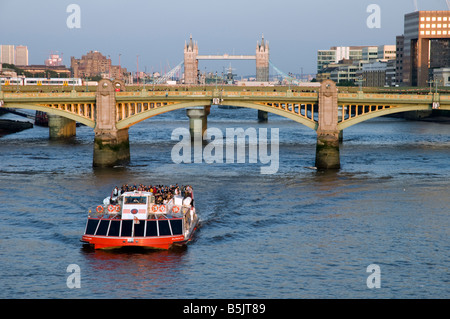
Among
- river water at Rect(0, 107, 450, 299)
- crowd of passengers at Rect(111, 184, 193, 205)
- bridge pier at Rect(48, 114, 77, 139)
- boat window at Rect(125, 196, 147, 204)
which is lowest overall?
river water at Rect(0, 107, 450, 299)

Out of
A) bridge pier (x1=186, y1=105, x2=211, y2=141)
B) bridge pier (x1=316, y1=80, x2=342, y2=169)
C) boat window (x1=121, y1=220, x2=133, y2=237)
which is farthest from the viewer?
bridge pier (x1=186, y1=105, x2=211, y2=141)

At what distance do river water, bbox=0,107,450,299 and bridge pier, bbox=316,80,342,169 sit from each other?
71.5 inches

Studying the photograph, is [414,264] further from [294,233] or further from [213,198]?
[213,198]

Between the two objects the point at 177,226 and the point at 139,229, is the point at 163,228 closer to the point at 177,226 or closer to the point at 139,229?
the point at 177,226

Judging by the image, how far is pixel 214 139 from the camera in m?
112

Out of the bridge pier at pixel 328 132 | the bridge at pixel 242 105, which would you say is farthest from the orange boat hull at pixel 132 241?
the bridge at pixel 242 105

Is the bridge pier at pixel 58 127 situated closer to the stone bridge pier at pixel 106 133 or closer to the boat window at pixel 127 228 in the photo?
the stone bridge pier at pixel 106 133

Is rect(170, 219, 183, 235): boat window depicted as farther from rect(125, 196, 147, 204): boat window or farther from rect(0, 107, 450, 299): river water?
rect(125, 196, 147, 204): boat window

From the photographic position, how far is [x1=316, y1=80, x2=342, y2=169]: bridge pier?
244ft

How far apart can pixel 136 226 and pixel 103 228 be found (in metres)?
1.90

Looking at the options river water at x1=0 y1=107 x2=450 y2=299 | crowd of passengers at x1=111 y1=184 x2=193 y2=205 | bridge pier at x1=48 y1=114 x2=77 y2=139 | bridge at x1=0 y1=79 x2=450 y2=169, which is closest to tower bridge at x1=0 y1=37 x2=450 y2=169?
bridge at x1=0 y1=79 x2=450 y2=169

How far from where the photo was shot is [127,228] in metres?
44.2

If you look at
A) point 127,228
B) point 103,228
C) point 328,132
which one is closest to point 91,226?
point 103,228

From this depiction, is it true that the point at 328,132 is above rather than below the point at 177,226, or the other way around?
above
